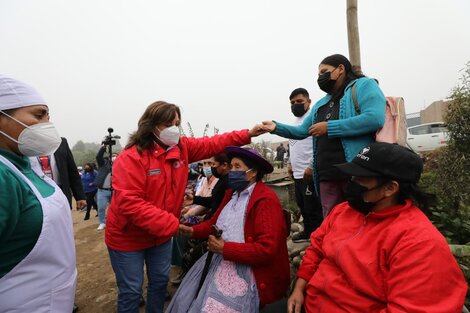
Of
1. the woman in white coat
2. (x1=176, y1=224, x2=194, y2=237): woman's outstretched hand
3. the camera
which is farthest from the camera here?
the camera

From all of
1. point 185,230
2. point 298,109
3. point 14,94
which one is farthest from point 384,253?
point 298,109

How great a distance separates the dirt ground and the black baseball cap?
2.98 meters

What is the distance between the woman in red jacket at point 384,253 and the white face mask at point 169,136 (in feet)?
4.66

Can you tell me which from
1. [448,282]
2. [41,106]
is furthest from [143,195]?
[448,282]

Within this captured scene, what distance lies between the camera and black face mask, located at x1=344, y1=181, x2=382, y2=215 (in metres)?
1.59

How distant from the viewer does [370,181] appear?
5.13 ft

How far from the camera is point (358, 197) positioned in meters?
1.61

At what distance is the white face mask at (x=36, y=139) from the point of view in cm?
139

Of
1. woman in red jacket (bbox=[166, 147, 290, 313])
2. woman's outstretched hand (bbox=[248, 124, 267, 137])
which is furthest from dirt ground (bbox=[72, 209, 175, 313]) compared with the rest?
woman's outstretched hand (bbox=[248, 124, 267, 137])

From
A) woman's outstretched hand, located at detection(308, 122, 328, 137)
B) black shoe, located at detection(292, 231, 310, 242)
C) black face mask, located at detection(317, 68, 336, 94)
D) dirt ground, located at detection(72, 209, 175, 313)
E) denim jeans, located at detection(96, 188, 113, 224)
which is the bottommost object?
dirt ground, located at detection(72, 209, 175, 313)

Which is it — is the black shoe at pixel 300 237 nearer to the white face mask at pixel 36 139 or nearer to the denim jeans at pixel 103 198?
the white face mask at pixel 36 139

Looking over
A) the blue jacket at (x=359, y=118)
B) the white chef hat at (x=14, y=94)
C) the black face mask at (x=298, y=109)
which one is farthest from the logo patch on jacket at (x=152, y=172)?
the black face mask at (x=298, y=109)

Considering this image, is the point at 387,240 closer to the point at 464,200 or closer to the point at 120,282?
the point at 120,282

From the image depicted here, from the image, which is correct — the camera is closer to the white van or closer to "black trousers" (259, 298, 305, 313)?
"black trousers" (259, 298, 305, 313)
